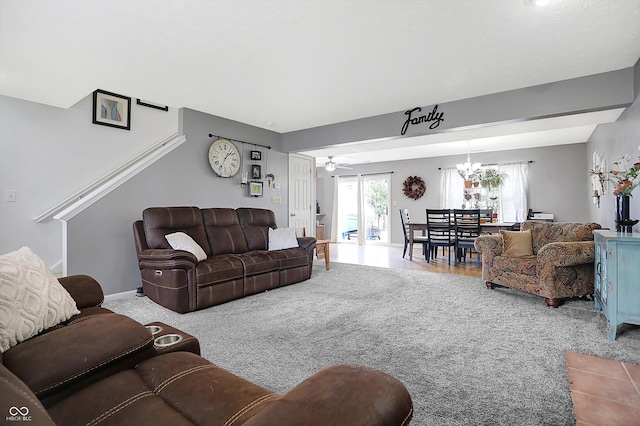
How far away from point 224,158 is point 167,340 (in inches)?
152

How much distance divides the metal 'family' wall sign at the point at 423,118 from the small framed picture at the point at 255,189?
2.35m

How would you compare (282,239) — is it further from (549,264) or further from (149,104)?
(549,264)

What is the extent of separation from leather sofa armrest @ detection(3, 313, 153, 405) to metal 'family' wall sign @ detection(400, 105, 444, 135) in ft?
13.6

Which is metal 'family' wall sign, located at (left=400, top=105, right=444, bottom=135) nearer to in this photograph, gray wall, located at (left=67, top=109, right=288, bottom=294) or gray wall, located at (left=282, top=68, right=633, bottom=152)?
gray wall, located at (left=282, top=68, right=633, bottom=152)

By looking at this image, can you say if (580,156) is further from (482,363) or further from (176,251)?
(176,251)

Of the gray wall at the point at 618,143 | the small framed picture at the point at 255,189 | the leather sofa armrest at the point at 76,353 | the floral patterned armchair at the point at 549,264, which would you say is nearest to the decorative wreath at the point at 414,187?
the gray wall at the point at 618,143

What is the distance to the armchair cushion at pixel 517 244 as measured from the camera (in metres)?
3.86

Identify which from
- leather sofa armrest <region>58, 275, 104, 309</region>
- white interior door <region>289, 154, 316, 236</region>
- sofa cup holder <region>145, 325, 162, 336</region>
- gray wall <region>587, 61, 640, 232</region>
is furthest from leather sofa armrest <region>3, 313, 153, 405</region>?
white interior door <region>289, 154, 316, 236</region>

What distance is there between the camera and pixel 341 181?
1010cm

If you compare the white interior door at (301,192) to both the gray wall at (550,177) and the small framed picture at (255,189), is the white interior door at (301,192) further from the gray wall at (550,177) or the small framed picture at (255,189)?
the gray wall at (550,177)

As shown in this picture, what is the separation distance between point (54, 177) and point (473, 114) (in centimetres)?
519

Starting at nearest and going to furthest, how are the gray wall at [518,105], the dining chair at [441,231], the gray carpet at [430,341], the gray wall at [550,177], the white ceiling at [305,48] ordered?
the gray carpet at [430,341]
the white ceiling at [305,48]
the gray wall at [518,105]
the dining chair at [441,231]
the gray wall at [550,177]

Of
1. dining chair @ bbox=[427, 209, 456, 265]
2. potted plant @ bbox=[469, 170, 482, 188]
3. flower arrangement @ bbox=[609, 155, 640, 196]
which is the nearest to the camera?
flower arrangement @ bbox=[609, 155, 640, 196]

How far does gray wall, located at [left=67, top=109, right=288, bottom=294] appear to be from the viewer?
3.62 m
